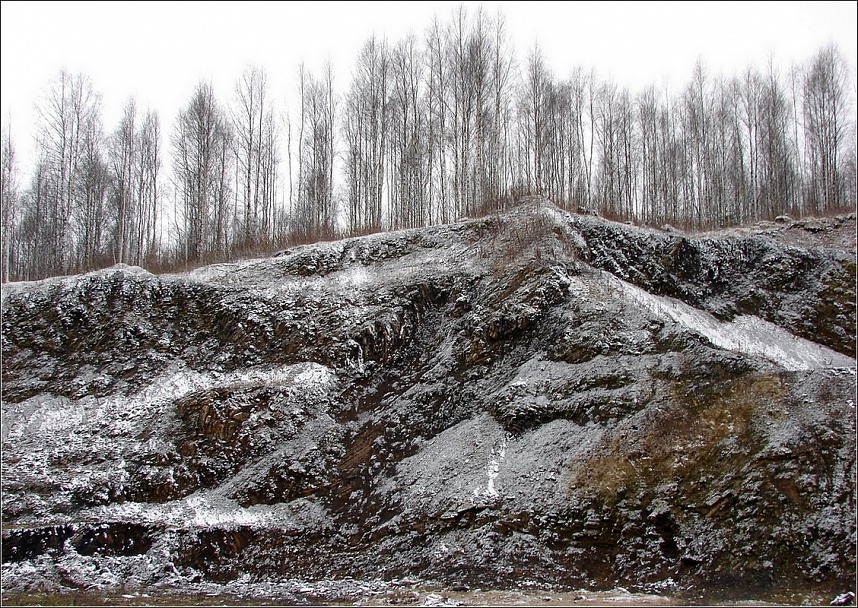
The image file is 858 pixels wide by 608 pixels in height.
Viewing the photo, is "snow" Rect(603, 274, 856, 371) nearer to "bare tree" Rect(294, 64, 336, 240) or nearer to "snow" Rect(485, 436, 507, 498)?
"snow" Rect(485, 436, 507, 498)

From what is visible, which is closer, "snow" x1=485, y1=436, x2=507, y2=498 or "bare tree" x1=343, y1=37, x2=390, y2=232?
"snow" x1=485, y1=436, x2=507, y2=498

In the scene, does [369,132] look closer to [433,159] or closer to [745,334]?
[433,159]

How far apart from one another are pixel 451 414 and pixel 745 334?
1027 centimetres

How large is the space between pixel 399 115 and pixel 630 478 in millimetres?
27423

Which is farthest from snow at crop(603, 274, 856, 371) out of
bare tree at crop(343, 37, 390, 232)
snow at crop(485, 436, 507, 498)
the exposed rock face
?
bare tree at crop(343, 37, 390, 232)

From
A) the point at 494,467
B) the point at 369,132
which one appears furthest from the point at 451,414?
the point at 369,132

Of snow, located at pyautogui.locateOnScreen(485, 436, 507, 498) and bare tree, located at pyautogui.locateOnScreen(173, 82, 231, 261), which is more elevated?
bare tree, located at pyautogui.locateOnScreen(173, 82, 231, 261)

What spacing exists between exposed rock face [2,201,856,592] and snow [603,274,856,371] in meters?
0.13

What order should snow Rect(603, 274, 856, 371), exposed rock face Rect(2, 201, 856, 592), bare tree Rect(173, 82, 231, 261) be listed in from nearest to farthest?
exposed rock face Rect(2, 201, 856, 592)
snow Rect(603, 274, 856, 371)
bare tree Rect(173, 82, 231, 261)

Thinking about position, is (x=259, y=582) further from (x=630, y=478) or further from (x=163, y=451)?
(x=630, y=478)

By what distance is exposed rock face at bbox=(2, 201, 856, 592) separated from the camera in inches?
490

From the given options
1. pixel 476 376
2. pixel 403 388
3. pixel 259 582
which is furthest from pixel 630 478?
pixel 259 582

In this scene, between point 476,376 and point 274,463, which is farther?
point 476,376

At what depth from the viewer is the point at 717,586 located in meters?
11.1
